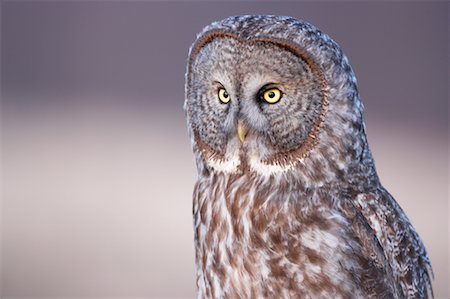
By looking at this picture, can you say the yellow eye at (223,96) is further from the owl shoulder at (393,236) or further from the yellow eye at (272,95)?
the owl shoulder at (393,236)

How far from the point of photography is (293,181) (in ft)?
7.06

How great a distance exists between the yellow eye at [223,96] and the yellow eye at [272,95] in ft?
0.35

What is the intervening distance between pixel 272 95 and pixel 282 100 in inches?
1.1

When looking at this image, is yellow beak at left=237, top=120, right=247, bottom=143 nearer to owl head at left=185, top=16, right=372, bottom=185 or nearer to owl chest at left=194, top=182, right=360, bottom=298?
owl head at left=185, top=16, right=372, bottom=185

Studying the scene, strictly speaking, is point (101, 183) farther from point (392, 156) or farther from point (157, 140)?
point (392, 156)

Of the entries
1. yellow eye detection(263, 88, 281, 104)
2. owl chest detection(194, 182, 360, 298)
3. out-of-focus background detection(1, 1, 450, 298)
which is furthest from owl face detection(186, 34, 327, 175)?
out-of-focus background detection(1, 1, 450, 298)

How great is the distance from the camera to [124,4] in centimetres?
605

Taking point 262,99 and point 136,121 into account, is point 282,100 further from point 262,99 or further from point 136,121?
point 136,121

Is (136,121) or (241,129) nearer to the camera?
(241,129)

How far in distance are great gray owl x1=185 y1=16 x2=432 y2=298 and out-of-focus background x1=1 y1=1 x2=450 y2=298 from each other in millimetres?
3172

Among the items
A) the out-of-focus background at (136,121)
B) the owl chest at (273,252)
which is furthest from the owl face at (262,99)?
the out-of-focus background at (136,121)

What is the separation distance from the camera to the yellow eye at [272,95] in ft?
6.91

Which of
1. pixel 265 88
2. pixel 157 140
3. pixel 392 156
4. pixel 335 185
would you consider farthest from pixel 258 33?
pixel 392 156

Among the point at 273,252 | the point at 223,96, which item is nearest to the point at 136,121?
the point at 223,96
